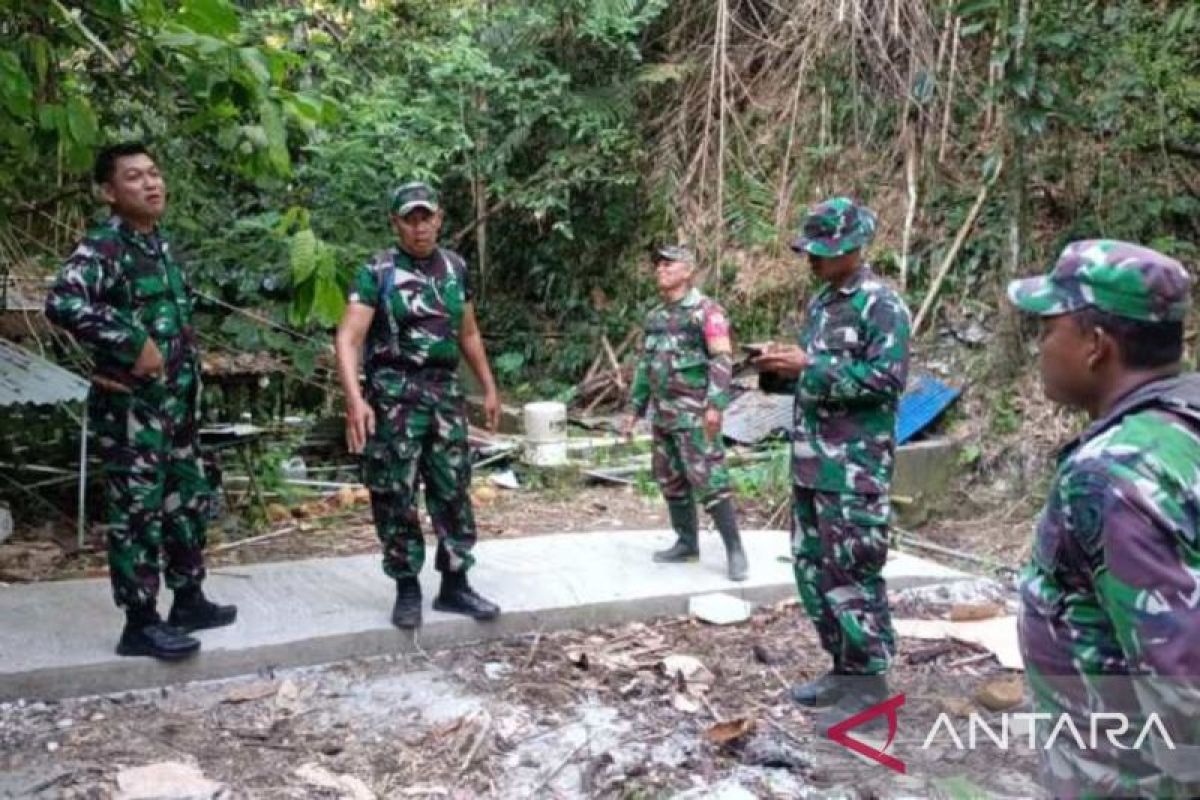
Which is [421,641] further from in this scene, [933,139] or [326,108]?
[933,139]

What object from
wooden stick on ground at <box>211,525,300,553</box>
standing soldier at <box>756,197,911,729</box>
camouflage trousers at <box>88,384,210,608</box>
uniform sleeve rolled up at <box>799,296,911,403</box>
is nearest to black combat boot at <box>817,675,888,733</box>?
standing soldier at <box>756,197,911,729</box>

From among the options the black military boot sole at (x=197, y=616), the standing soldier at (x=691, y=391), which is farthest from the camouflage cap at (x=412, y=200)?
the black military boot sole at (x=197, y=616)

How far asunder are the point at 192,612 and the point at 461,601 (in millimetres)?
1117

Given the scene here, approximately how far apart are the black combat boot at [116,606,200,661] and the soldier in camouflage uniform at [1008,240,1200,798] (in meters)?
3.30

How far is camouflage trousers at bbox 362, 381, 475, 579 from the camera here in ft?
14.6

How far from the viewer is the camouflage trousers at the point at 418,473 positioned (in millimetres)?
4449

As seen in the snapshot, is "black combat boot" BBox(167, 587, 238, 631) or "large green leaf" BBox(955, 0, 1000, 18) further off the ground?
"large green leaf" BBox(955, 0, 1000, 18)

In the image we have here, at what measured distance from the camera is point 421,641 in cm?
466

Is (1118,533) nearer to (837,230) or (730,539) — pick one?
(837,230)

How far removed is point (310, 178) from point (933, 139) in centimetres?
571

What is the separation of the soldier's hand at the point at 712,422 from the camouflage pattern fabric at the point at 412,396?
131 cm

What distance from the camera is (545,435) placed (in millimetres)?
8766

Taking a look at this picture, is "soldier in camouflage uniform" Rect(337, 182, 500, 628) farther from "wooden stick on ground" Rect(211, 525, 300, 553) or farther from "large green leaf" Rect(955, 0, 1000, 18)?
"large green leaf" Rect(955, 0, 1000, 18)

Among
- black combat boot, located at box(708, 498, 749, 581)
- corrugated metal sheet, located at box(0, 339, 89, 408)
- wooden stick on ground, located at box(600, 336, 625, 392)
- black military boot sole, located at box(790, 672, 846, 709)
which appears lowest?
black military boot sole, located at box(790, 672, 846, 709)
